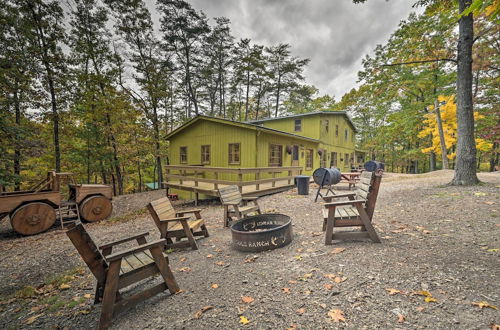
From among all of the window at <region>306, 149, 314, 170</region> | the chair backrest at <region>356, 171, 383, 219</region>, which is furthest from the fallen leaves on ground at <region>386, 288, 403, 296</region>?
the window at <region>306, 149, 314, 170</region>

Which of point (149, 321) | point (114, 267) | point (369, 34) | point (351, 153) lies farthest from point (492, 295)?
point (351, 153)

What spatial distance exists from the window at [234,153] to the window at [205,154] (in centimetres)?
201

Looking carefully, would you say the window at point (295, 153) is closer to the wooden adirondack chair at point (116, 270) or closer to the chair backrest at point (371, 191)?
the chair backrest at point (371, 191)

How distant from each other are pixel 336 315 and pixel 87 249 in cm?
264

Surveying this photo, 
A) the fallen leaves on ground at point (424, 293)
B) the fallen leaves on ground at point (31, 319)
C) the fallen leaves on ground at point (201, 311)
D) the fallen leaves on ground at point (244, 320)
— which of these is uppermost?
the fallen leaves on ground at point (424, 293)

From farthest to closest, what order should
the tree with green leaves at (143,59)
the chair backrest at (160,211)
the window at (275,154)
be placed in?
the tree with green leaves at (143,59) → the window at (275,154) → the chair backrest at (160,211)

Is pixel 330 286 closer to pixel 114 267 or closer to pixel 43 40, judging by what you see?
pixel 114 267

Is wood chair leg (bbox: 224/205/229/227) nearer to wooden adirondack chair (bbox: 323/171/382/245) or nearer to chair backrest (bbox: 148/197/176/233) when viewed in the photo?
chair backrest (bbox: 148/197/176/233)

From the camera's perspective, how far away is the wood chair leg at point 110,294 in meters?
2.18

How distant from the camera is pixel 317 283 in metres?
2.44

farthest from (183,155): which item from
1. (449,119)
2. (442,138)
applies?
(449,119)

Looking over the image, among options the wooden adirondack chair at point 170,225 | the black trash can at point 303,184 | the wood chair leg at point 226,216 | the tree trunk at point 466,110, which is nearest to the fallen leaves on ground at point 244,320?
the wooden adirondack chair at point 170,225

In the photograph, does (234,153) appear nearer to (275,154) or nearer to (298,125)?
(275,154)

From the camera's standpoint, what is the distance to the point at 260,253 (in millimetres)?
3504
